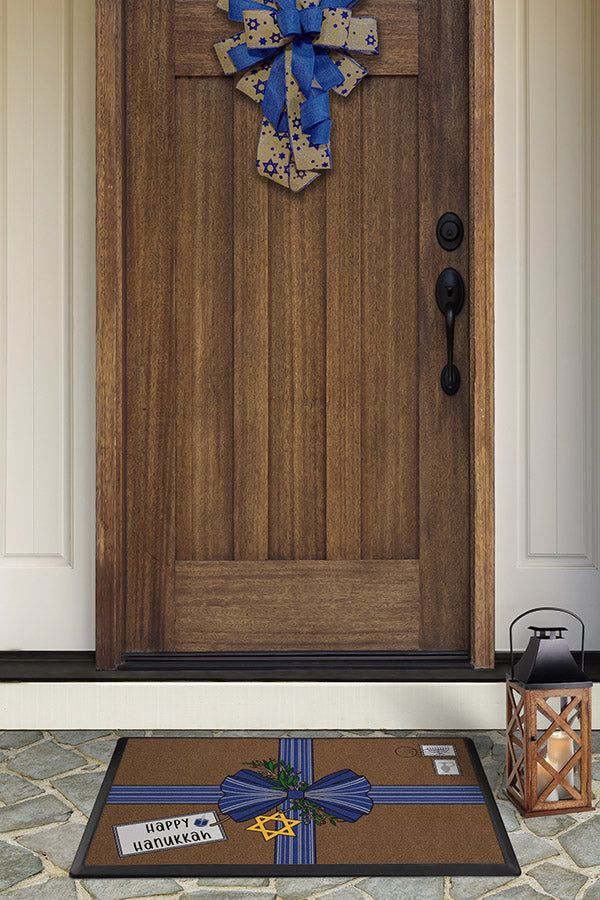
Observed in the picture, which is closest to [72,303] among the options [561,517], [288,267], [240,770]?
[288,267]

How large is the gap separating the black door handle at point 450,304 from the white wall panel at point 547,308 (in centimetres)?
16

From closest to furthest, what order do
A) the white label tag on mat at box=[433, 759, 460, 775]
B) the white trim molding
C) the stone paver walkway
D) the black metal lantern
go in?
the stone paver walkway, the black metal lantern, the white label tag on mat at box=[433, 759, 460, 775], the white trim molding

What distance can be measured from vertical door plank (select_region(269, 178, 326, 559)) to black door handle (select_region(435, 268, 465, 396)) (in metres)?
0.31

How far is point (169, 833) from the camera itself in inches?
61.0

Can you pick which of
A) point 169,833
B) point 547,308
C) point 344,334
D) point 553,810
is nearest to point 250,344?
point 344,334

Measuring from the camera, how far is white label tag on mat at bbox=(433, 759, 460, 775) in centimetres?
181

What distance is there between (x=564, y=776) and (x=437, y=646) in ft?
2.01

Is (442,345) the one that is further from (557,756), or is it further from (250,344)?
(557,756)

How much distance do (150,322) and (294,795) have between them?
123 cm

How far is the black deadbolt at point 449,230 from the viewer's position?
2.18 metres

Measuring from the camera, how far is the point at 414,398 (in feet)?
7.22

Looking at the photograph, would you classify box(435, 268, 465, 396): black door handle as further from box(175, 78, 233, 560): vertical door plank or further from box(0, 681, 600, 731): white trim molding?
box(0, 681, 600, 731): white trim molding

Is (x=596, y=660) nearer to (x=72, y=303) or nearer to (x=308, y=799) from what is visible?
(x=308, y=799)

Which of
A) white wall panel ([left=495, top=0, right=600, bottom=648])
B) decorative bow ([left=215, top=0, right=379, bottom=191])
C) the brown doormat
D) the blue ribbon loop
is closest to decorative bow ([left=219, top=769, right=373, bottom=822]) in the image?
the brown doormat
